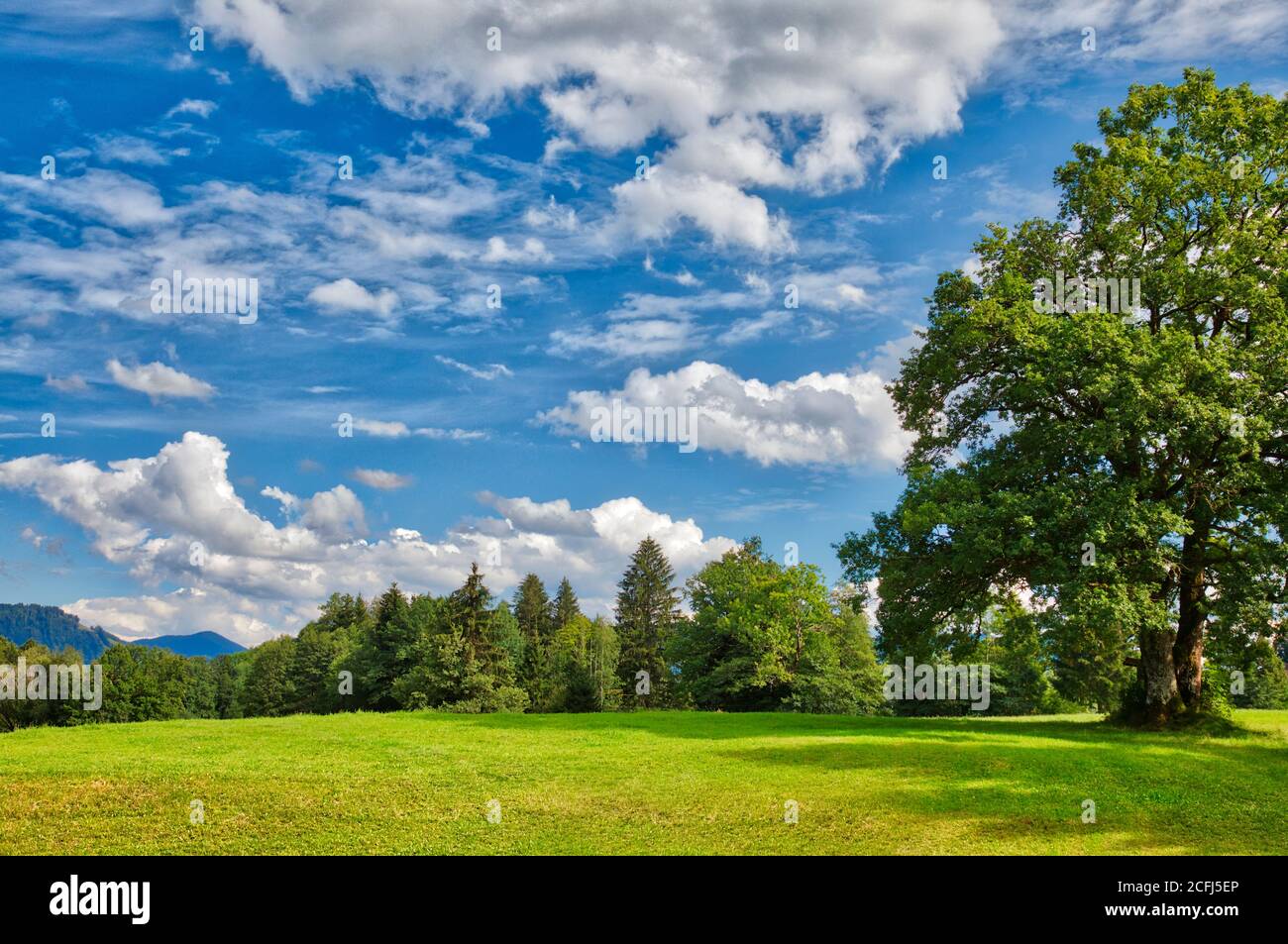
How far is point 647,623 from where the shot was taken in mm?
77625

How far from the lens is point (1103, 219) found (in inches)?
1102

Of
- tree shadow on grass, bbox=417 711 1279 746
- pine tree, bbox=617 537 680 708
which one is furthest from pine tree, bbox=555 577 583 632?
tree shadow on grass, bbox=417 711 1279 746

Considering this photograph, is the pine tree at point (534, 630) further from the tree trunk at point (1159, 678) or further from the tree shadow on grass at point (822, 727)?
the tree trunk at point (1159, 678)

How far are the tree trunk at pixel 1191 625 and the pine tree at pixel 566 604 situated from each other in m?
84.0

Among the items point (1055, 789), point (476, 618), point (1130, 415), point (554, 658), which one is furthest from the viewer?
point (554, 658)

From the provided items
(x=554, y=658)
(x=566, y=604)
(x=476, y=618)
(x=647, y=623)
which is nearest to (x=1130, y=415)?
(x=476, y=618)

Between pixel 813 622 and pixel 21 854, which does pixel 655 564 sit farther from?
pixel 21 854

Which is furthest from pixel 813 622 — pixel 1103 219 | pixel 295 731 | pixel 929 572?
pixel 295 731

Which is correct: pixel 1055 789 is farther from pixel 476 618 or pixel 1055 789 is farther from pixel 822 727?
pixel 476 618

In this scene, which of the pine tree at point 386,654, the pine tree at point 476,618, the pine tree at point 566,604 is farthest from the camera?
the pine tree at point 566,604

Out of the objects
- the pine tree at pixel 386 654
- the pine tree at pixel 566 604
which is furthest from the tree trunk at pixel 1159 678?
the pine tree at pixel 566 604

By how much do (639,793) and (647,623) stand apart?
203 feet

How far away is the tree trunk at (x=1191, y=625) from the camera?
26547mm

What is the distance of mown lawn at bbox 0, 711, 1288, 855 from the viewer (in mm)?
13477
